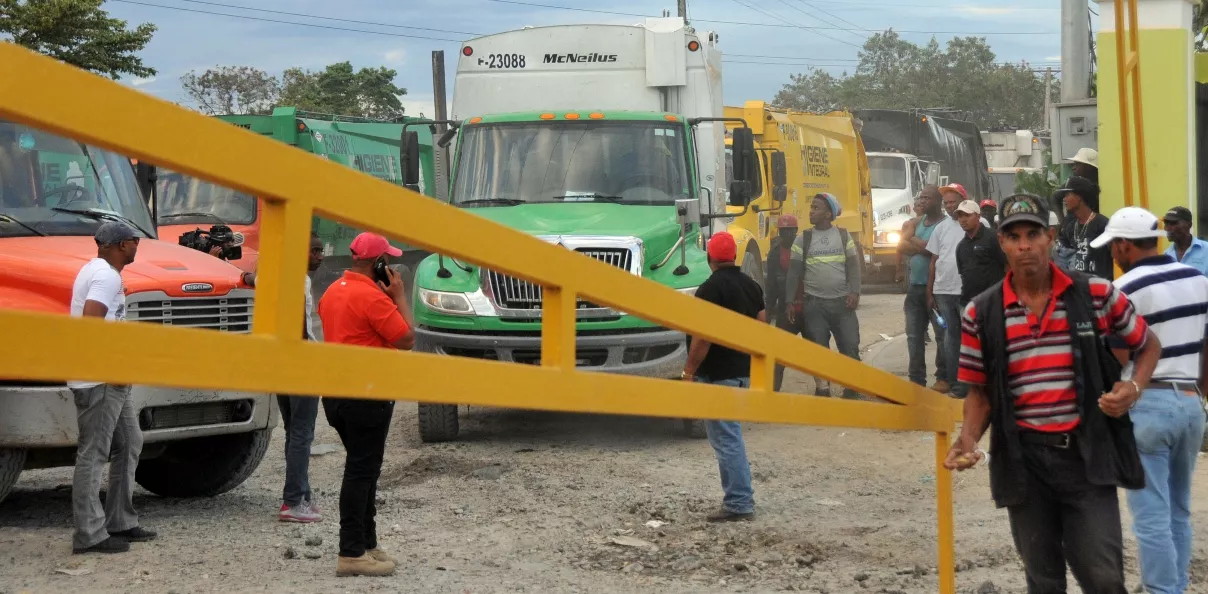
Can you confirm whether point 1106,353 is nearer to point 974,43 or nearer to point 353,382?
point 353,382

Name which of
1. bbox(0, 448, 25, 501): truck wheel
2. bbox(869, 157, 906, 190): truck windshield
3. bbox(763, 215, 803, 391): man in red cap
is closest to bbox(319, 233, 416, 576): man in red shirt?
bbox(0, 448, 25, 501): truck wheel

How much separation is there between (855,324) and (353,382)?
32.1ft

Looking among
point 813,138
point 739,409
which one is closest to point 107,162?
point 739,409

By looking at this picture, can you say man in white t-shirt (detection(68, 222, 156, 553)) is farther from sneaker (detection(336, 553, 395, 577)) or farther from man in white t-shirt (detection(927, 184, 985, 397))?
man in white t-shirt (detection(927, 184, 985, 397))

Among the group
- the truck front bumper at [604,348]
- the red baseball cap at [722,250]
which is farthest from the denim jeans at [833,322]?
the red baseball cap at [722,250]

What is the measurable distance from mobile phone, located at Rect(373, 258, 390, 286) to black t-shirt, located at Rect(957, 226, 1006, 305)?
4.95m

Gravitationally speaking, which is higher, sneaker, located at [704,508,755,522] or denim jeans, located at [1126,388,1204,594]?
denim jeans, located at [1126,388,1204,594]

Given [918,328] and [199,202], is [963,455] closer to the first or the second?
[918,328]

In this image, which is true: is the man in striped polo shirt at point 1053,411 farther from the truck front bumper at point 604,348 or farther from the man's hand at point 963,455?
the truck front bumper at point 604,348

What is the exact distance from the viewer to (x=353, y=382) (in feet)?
7.07

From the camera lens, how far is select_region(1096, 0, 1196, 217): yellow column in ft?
26.8

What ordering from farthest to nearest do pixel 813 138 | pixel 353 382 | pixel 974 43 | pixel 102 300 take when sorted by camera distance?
pixel 974 43 < pixel 813 138 < pixel 102 300 < pixel 353 382

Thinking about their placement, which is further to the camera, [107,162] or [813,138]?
[813,138]

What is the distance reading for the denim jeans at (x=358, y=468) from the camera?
6219 millimetres
